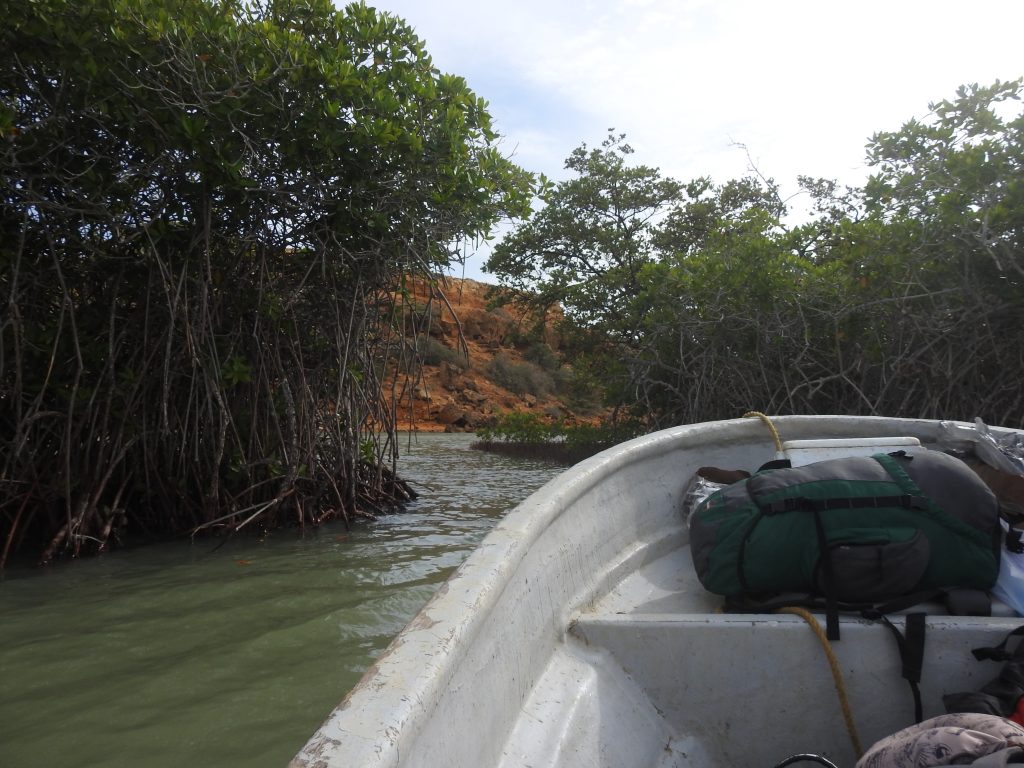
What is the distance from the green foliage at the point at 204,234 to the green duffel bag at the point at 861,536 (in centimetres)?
335

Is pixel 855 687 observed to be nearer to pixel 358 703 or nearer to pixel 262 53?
pixel 358 703

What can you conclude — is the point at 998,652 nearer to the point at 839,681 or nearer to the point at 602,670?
the point at 839,681

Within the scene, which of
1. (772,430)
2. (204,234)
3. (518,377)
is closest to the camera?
(772,430)

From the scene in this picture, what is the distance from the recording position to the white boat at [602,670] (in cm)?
108

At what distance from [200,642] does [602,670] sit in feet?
6.50

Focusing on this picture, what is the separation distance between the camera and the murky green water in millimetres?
2133

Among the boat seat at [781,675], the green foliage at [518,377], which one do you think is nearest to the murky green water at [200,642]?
the boat seat at [781,675]

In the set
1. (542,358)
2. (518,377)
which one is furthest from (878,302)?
(542,358)

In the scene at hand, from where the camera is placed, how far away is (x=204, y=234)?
4355 mm

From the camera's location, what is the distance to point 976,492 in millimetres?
1915

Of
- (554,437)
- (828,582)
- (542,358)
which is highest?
(542,358)

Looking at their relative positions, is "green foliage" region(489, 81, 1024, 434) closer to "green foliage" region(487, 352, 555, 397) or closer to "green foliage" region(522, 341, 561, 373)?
"green foliage" region(487, 352, 555, 397)

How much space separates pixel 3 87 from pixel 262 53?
1.43 m

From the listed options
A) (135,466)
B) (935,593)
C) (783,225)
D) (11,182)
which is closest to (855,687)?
(935,593)
